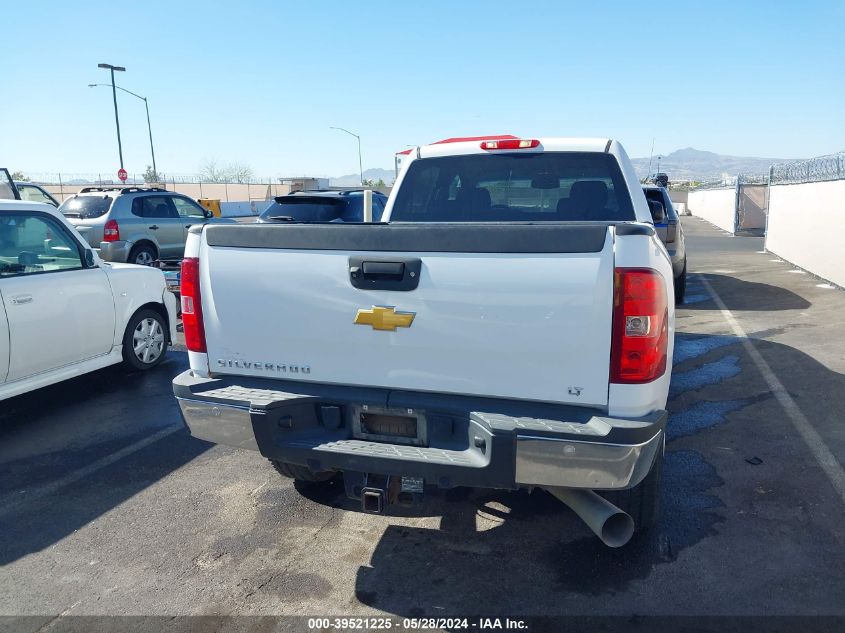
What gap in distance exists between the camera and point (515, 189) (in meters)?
4.84

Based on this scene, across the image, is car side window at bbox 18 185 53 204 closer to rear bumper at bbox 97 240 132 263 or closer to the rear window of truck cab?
rear bumper at bbox 97 240 132 263

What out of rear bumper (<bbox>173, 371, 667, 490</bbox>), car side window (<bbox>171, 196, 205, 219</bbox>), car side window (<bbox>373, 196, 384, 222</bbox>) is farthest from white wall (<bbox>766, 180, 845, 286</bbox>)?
car side window (<bbox>171, 196, 205, 219</bbox>)

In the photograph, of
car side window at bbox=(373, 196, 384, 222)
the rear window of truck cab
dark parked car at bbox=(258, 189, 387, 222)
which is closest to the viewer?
the rear window of truck cab

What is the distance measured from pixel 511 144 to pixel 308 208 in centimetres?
622

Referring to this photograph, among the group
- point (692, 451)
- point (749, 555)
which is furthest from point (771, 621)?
point (692, 451)

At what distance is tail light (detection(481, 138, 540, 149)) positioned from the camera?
460 centimetres

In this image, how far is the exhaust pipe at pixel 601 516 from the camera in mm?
3059

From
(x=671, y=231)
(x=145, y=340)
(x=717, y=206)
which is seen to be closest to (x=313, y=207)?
(x=145, y=340)

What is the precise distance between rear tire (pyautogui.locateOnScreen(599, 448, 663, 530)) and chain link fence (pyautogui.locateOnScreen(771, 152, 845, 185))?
1191cm

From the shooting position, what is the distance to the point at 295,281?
3.25m

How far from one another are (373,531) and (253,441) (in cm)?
107

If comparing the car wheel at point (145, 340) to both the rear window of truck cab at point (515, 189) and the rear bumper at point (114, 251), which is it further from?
the rear bumper at point (114, 251)

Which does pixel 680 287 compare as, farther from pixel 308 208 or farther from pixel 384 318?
pixel 384 318

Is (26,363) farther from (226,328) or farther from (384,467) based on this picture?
(384,467)
